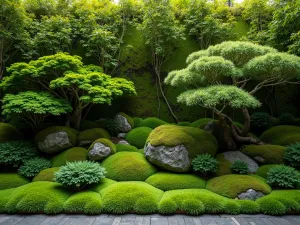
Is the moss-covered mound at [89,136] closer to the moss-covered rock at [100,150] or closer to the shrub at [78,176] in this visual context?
the moss-covered rock at [100,150]

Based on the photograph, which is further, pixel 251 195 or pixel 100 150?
pixel 100 150

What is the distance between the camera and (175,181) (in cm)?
594

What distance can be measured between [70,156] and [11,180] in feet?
5.73

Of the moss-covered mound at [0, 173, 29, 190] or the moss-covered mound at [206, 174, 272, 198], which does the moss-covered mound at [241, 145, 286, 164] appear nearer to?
the moss-covered mound at [206, 174, 272, 198]

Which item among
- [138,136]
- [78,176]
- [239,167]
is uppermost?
[78,176]

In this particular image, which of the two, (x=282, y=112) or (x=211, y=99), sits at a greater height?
(x=211, y=99)

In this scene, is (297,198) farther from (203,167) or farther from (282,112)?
(282,112)

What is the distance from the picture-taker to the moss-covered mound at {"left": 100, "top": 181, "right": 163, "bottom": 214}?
191 inches

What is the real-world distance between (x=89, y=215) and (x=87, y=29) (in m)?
8.40

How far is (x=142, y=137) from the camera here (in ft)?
29.2

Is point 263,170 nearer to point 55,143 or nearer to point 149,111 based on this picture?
point 149,111

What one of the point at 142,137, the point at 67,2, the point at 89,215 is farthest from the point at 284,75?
the point at 67,2

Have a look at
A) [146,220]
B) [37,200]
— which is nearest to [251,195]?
[146,220]

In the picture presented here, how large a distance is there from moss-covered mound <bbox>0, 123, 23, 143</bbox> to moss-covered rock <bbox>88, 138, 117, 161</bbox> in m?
3.24
